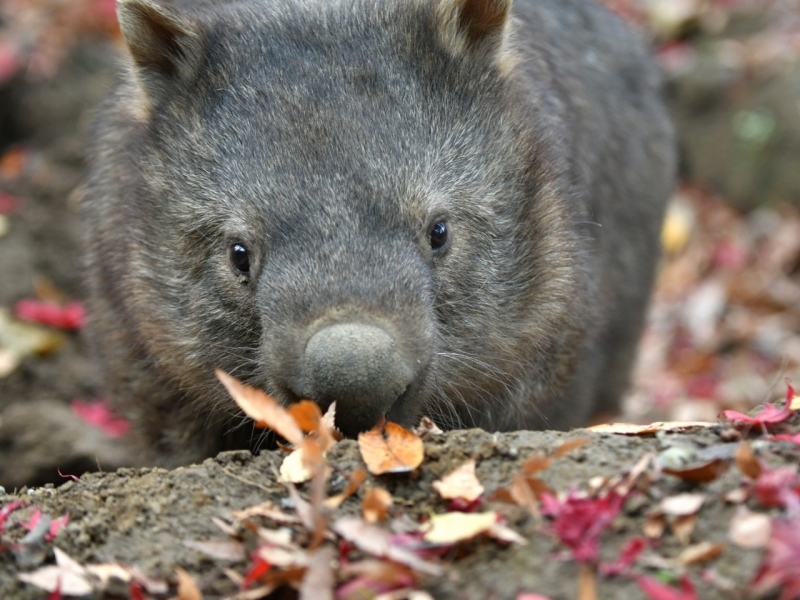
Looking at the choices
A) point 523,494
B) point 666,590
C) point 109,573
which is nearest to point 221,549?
point 109,573

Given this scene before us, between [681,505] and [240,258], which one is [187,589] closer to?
[681,505]

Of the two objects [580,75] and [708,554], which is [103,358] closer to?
[580,75]

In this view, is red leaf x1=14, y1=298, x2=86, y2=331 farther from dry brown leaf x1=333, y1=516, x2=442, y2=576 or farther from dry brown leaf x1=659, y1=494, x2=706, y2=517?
dry brown leaf x1=659, y1=494, x2=706, y2=517

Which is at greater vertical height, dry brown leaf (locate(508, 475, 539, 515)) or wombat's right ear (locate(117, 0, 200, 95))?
wombat's right ear (locate(117, 0, 200, 95))

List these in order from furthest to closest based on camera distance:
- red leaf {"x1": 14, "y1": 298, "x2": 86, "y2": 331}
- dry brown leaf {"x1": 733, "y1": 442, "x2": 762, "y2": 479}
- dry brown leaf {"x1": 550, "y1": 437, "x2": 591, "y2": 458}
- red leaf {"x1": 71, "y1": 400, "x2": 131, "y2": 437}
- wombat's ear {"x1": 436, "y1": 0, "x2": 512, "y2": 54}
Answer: red leaf {"x1": 14, "y1": 298, "x2": 86, "y2": 331}, red leaf {"x1": 71, "y1": 400, "x2": 131, "y2": 437}, wombat's ear {"x1": 436, "y1": 0, "x2": 512, "y2": 54}, dry brown leaf {"x1": 550, "y1": 437, "x2": 591, "y2": 458}, dry brown leaf {"x1": 733, "y1": 442, "x2": 762, "y2": 479}

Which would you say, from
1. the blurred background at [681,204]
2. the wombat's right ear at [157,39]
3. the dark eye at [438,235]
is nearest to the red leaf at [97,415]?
the blurred background at [681,204]

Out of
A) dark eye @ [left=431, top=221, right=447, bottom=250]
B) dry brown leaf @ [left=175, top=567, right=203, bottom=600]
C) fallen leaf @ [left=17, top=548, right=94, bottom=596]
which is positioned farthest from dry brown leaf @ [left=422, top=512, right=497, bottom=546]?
dark eye @ [left=431, top=221, right=447, bottom=250]
